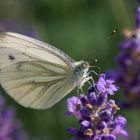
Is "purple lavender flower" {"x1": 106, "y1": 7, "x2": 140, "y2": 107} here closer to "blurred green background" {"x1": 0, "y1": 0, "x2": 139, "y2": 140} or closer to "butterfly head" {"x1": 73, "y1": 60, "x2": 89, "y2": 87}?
"butterfly head" {"x1": 73, "y1": 60, "x2": 89, "y2": 87}

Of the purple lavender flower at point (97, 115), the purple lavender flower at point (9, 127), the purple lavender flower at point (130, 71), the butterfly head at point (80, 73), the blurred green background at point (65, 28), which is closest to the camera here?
the purple lavender flower at point (97, 115)

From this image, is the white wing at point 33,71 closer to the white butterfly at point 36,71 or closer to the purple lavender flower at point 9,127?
the white butterfly at point 36,71

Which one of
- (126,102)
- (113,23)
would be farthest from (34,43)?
(113,23)


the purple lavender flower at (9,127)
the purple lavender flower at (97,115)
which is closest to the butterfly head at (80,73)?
the purple lavender flower at (97,115)

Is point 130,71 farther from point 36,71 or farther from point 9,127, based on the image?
point 9,127

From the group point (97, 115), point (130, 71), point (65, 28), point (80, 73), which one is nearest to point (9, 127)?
point (130, 71)

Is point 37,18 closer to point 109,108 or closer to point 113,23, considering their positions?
point 113,23
